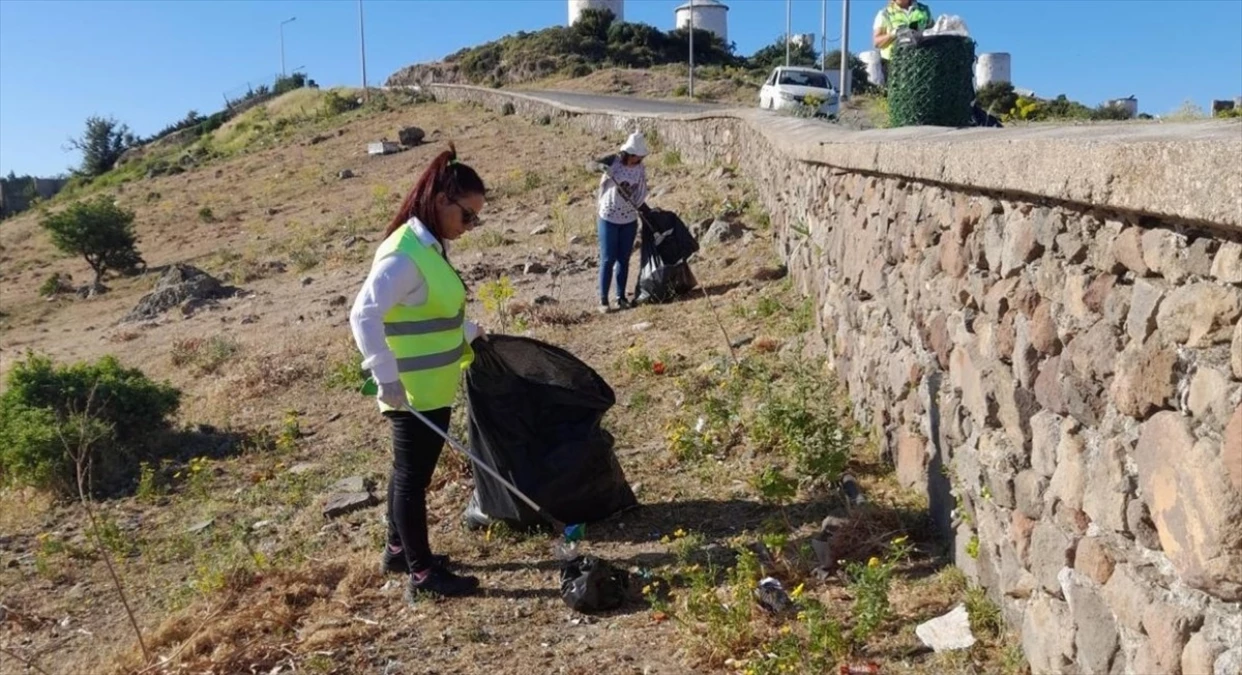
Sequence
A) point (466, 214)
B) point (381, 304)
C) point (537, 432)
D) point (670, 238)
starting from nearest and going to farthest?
point (381, 304) → point (466, 214) → point (537, 432) → point (670, 238)

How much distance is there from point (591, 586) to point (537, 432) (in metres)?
0.72

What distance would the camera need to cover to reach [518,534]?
Result: 4.62 metres

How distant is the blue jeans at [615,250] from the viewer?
8312 mm

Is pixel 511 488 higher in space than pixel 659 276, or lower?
lower

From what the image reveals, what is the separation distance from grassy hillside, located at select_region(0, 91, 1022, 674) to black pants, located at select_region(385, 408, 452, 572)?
0.24m

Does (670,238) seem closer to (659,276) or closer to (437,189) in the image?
(659,276)

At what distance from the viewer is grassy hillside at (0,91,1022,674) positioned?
11.9ft

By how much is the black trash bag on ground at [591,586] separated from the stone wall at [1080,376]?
1183 millimetres

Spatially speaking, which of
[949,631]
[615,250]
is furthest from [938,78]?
[949,631]

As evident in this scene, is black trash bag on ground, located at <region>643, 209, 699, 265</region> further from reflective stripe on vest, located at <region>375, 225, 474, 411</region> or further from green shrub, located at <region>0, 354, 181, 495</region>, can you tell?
reflective stripe on vest, located at <region>375, 225, 474, 411</region>

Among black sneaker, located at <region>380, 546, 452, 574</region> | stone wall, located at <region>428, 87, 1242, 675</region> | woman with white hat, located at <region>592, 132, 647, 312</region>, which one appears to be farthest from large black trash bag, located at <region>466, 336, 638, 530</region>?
woman with white hat, located at <region>592, 132, 647, 312</region>

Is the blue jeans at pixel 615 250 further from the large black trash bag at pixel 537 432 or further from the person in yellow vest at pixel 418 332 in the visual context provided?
the person in yellow vest at pixel 418 332

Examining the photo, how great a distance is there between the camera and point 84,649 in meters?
4.37

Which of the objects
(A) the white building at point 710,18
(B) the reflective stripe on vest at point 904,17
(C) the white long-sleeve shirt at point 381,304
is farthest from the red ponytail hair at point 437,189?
(A) the white building at point 710,18
